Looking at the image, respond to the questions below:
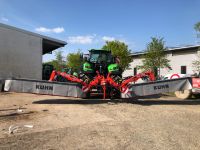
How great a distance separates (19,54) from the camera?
20688 millimetres

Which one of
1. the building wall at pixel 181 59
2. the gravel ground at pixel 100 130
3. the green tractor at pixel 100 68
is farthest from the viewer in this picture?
the building wall at pixel 181 59

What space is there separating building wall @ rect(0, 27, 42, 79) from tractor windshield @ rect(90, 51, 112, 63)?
9.15 meters

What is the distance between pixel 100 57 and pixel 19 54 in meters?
10.0

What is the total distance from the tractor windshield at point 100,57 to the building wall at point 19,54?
915 centimetres

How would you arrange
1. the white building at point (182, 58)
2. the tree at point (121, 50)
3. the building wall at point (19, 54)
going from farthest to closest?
the tree at point (121, 50) → the white building at point (182, 58) → the building wall at point (19, 54)

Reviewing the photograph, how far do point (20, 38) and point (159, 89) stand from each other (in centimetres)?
1435

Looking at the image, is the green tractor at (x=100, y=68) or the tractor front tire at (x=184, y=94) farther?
the tractor front tire at (x=184, y=94)

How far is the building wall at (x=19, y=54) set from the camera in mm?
19203

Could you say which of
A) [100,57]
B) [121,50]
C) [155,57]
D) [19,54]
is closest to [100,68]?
[100,57]

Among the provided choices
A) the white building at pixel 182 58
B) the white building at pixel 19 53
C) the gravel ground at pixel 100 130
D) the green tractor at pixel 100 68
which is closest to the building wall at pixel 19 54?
the white building at pixel 19 53

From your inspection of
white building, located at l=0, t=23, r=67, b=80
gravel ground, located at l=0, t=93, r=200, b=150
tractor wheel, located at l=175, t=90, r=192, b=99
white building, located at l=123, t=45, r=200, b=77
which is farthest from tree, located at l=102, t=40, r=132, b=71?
gravel ground, located at l=0, t=93, r=200, b=150

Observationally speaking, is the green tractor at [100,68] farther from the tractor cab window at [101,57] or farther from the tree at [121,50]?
the tree at [121,50]

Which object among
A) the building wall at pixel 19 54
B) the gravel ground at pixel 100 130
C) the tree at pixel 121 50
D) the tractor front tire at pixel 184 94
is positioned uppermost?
the tree at pixel 121 50

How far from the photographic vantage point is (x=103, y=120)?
6984 mm
